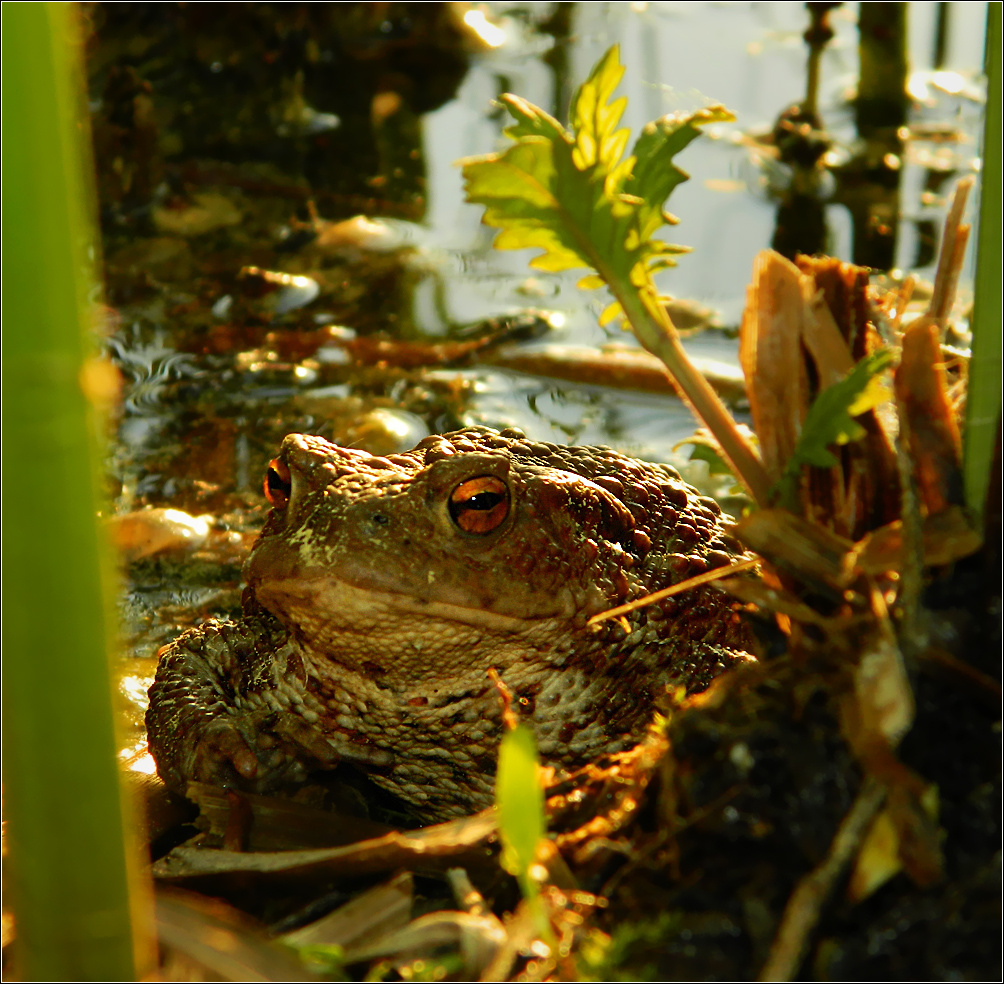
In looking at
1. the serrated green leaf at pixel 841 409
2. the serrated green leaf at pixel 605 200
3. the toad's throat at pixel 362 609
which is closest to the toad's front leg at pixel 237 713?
the toad's throat at pixel 362 609

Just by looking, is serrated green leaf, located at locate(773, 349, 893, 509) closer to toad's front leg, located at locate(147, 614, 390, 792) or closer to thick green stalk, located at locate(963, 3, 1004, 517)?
thick green stalk, located at locate(963, 3, 1004, 517)

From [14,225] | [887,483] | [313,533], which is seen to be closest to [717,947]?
[887,483]

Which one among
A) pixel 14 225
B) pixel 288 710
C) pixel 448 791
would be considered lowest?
pixel 448 791

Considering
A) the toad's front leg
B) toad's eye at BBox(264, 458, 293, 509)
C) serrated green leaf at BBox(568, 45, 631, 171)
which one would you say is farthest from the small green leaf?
the toad's front leg

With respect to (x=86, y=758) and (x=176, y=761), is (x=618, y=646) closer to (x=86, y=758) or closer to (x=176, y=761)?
(x=176, y=761)

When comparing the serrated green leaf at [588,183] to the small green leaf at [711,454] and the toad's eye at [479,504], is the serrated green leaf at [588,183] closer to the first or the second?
the small green leaf at [711,454]

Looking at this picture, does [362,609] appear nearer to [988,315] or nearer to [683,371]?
[683,371]

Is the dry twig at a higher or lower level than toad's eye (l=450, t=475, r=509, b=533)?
lower

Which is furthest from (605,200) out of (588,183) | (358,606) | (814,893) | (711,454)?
(358,606)
